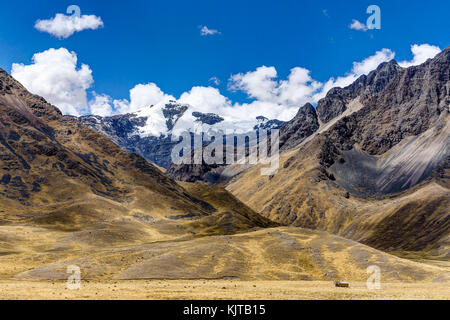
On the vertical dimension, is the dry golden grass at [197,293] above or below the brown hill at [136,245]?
below

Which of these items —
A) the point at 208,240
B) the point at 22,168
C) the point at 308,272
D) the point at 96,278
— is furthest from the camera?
the point at 22,168

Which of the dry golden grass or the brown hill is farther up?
the brown hill

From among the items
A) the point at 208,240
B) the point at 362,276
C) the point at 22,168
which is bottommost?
the point at 362,276

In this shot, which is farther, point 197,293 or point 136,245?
point 136,245

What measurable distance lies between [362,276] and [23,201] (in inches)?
6015

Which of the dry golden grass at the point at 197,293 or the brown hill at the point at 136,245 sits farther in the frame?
the brown hill at the point at 136,245

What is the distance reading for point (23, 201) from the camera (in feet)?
562

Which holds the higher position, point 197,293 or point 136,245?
point 136,245

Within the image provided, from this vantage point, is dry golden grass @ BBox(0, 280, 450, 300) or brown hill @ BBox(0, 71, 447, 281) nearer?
dry golden grass @ BBox(0, 280, 450, 300)
